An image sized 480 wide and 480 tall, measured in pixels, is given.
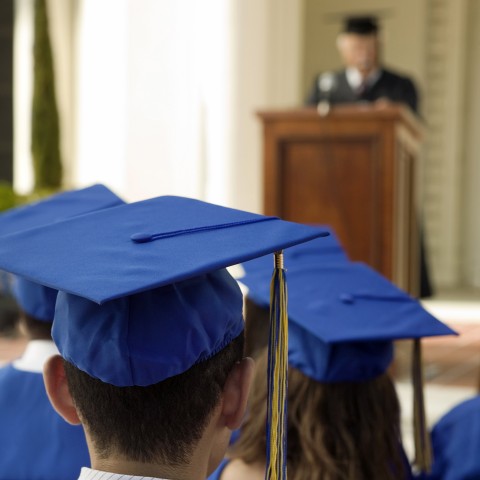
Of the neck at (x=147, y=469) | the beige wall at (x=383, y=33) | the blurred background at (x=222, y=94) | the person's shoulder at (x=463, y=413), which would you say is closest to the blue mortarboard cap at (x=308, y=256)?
the person's shoulder at (x=463, y=413)

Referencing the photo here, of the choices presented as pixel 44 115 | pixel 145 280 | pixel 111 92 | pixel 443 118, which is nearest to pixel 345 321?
pixel 145 280

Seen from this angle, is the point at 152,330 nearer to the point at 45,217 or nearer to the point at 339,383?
the point at 339,383

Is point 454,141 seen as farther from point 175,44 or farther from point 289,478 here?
point 289,478

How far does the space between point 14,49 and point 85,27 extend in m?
1.05

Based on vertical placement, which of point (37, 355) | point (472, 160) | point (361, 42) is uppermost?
point (361, 42)

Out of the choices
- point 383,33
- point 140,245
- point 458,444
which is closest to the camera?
point 140,245

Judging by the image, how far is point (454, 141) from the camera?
12.0 m

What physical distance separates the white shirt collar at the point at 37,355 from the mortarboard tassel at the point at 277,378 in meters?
0.81

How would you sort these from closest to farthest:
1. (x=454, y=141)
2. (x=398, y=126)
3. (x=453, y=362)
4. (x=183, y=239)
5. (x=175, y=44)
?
1. (x=183, y=239)
2. (x=398, y=126)
3. (x=453, y=362)
4. (x=175, y=44)
5. (x=454, y=141)

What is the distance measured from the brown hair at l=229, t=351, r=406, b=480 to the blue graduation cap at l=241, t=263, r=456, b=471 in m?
0.03

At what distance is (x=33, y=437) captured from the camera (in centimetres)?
197

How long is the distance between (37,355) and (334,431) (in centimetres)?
67

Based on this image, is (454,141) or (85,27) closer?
(85,27)

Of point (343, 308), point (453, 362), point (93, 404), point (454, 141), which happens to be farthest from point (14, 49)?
point (93, 404)
